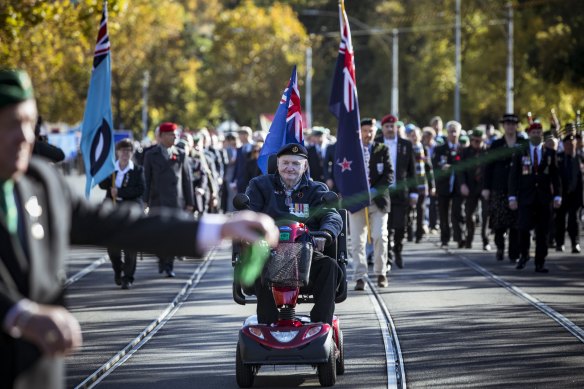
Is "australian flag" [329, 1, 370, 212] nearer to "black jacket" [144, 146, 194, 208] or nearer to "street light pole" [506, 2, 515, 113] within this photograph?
"black jacket" [144, 146, 194, 208]

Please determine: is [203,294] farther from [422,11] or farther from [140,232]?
[422,11]

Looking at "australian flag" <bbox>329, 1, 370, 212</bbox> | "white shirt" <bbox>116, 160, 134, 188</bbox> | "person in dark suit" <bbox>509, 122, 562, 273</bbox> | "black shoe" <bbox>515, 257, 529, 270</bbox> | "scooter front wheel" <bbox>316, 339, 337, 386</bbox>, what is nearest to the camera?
"scooter front wheel" <bbox>316, 339, 337, 386</bbox>

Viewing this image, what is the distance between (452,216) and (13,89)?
19143 millimetres

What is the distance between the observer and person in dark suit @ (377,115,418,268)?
18.1 metres

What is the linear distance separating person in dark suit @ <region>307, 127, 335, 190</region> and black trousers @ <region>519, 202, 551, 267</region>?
124 inches

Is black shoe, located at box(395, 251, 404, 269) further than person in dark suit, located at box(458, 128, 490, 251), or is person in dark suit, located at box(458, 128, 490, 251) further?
person in dark suit, located at box(458, 128, 490, 251)

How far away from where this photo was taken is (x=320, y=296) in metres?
9.67

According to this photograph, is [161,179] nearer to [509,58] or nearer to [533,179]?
[533,179]

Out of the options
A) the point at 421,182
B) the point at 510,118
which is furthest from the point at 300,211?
the point at 421,182

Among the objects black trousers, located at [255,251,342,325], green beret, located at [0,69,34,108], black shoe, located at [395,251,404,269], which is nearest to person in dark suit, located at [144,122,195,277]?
black shoe, located at [395,251,404,269]

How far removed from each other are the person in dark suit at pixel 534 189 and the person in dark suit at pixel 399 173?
1431 mm

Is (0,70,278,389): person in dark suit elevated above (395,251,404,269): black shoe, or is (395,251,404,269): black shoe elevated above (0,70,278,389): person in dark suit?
(0,70,278,389): person in dark suit

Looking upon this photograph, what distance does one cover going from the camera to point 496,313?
13586 mm

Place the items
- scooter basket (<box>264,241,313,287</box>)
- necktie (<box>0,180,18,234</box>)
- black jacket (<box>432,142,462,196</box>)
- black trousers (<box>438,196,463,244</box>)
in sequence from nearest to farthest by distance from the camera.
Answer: necktie (<box>0,180,18,234</box>) → scooter basket (<box>264,241,313,287</box>) → black trousers (<box>438,196,463,244</box>) → black jacket (<box>432,142,462,196</box>)
